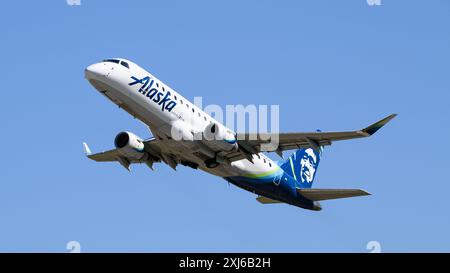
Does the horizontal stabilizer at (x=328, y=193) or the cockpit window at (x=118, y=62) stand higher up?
the cockpit window at (x=118, y=62)

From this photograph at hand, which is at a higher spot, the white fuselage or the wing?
the white fuselage

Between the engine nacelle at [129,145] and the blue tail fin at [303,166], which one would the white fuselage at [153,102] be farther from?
the blue tail fin at [303,166]

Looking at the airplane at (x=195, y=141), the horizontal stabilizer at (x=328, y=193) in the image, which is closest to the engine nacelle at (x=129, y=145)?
the airplane at (x=195, y=141)

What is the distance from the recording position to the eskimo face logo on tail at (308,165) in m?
61.5

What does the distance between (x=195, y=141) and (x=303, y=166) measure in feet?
49.7

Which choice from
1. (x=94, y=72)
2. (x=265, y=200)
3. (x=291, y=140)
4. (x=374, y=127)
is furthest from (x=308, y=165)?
(x=94, y=72)

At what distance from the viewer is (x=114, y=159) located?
58562mm

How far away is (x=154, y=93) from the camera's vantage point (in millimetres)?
47969

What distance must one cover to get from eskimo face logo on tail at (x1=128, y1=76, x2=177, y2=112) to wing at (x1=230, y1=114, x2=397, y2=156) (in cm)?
509

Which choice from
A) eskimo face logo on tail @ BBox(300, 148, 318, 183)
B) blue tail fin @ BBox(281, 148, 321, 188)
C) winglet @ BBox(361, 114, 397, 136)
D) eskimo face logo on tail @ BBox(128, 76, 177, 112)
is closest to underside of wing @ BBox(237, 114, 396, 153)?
winglet @ BBox(361, 114, 397, 136)

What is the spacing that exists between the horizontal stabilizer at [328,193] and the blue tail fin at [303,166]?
305 centimetres

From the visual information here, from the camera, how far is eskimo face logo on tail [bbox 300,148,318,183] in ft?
202

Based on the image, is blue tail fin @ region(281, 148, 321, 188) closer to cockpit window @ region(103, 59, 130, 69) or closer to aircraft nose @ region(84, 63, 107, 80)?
cockpit window @ region(103, 59, 130, 69)

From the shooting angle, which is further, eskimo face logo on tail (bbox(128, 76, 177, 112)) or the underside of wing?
the underside of wing
